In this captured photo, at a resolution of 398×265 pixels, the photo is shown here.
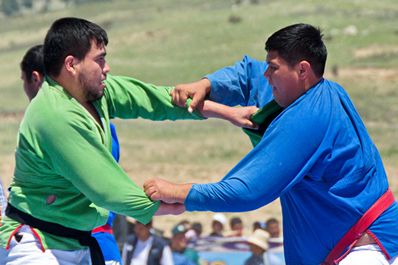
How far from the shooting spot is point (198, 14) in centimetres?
5375

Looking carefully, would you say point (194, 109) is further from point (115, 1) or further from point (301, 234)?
point (115, 1)

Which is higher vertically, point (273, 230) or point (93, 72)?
point (93, 72)

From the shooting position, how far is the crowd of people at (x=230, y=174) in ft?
16.4

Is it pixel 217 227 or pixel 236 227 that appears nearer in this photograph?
pixel 236 227

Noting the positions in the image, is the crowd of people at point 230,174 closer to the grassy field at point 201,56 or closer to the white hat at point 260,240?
the white hat at point 260,240

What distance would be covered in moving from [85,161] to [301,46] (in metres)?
1.18

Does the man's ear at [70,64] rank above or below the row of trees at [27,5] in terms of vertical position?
above

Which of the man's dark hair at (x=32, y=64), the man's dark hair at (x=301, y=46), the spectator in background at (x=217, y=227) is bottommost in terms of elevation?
the spectator in background at (x=217, y=227)

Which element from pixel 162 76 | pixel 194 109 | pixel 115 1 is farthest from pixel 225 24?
pixel 194 109

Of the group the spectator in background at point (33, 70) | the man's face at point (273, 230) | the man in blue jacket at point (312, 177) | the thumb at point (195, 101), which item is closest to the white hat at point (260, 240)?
the man's face at point (273, 230)

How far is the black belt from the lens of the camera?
5.27 metres

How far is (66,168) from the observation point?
511cm

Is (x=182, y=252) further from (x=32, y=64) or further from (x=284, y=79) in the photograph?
(x=284, y=79)

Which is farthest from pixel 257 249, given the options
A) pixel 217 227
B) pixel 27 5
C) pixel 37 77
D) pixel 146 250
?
pixel 27 5
